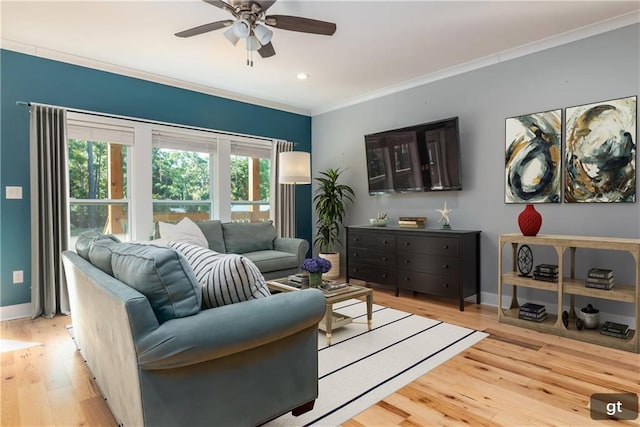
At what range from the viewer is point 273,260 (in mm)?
4148

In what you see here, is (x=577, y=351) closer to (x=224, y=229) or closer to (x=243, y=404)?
(x=243, y=404)

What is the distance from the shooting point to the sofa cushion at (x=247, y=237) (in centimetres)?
436

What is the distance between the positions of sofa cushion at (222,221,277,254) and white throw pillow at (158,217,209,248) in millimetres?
409

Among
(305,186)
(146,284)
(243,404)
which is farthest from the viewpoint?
(305,186)

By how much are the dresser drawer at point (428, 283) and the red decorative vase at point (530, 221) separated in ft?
2.85

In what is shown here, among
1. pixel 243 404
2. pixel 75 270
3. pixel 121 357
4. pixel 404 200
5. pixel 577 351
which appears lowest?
pixel 577 351

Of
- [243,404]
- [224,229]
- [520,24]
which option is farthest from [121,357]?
[520,24]

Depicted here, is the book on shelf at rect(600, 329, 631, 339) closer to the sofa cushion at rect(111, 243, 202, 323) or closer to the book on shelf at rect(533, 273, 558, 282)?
the book on shelf at rect(533, 273, 558, 282)

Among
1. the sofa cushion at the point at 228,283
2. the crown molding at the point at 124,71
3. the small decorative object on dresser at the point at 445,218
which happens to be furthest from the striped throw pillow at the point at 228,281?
the crown molding at the point at 124,71

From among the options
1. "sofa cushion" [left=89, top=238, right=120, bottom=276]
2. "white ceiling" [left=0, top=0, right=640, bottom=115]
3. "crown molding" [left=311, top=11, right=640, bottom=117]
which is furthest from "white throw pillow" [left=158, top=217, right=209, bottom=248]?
"crown molding" [left=311, top=11, right=640, bottom=117]

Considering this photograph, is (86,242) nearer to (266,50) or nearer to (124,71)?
(266,50)

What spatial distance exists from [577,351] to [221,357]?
2656 millimetres

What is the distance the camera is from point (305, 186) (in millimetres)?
5922

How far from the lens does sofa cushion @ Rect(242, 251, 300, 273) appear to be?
159 inches
